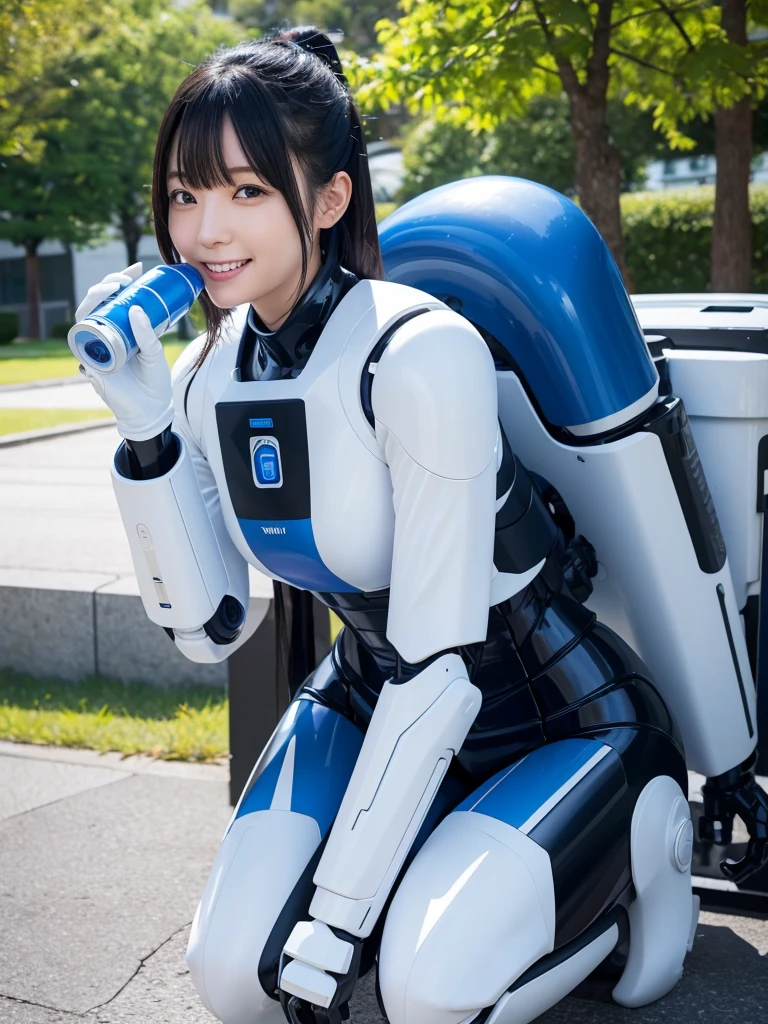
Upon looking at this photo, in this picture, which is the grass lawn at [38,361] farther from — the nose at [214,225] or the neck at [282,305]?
the nose at [214,225]

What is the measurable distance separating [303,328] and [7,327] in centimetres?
2724

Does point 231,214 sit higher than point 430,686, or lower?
higher

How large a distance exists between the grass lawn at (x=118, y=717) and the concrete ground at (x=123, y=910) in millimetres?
65

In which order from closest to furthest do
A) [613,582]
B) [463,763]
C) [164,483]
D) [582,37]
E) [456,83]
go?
[164,483] → [463,763] → [613,582] → [582,37] → [456,83]

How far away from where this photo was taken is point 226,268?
A: 1.85 meters

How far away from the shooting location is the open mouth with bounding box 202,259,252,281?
1848mm

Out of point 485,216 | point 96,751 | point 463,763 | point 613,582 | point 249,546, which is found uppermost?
point 485,216

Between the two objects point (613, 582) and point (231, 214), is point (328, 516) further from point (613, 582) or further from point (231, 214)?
point (613, 582)

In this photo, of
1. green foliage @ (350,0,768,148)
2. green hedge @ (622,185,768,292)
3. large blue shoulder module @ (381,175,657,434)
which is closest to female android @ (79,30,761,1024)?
large blue shoulder module @ (381,175,657,434)

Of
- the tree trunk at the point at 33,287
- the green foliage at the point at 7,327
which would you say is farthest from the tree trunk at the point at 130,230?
the green foliage at the point at 7,327

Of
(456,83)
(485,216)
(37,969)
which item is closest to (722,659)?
(485,216)

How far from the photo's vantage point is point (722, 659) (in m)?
2.24

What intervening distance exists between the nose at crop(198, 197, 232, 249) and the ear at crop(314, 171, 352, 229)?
156 millimetres

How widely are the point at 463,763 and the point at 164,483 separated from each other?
0.71 m
